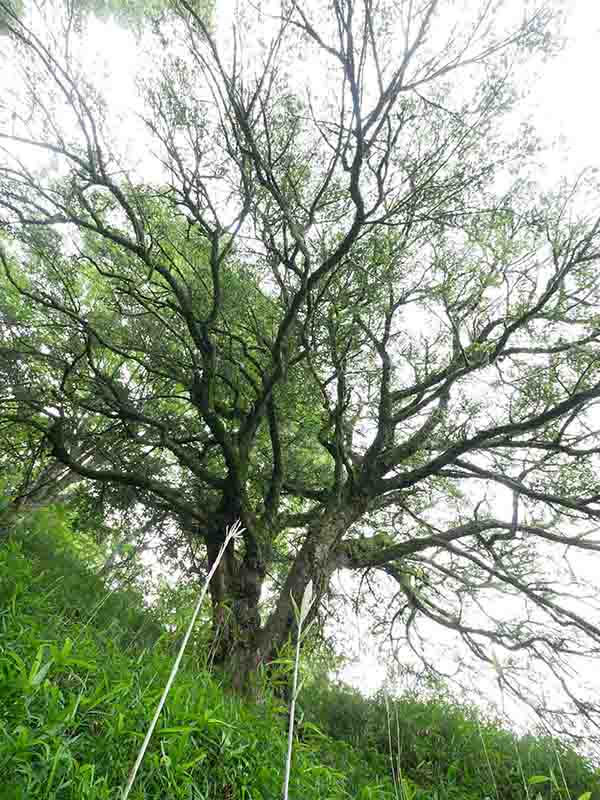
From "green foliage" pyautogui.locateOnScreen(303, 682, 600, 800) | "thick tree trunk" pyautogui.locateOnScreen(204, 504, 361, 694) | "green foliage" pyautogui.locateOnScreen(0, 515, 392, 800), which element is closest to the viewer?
"green foliage" pyautogui.locateOnScreen(0, 515, 392, 800)

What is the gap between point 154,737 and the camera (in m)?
1.83

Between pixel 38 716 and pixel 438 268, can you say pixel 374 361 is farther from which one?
pixel 38 716

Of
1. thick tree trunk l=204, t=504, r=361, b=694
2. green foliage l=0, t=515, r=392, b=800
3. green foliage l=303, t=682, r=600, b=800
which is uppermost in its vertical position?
thick tree trunk l=204, t=504, r=361, b=694

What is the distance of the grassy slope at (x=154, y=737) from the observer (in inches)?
62.2

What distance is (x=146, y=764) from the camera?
5.72 ft

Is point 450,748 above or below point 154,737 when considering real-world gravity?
above

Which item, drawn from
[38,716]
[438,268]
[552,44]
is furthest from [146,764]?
[552,44]

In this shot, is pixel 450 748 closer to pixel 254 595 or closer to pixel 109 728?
pixel 254 595

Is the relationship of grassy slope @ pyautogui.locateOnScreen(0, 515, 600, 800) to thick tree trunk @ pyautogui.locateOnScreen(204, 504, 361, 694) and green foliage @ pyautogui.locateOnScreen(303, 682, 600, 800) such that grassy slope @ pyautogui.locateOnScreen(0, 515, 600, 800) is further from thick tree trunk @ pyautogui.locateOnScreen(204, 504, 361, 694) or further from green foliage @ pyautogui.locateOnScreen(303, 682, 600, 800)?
thick tree trunk @ pyautogui.locateOnScreen(204, 504, 361, 694)

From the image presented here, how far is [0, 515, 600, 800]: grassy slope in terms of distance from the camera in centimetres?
158

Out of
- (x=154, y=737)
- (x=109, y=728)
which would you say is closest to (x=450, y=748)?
(x=154, y=737)

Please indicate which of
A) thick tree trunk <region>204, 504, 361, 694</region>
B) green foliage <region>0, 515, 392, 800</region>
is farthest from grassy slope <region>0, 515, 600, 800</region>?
thick tree trunk <region>204, 504, 361, 694</region>

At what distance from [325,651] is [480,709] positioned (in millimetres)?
2183

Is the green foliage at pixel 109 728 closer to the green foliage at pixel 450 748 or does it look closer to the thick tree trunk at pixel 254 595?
the green foliage at pixel 450 748
